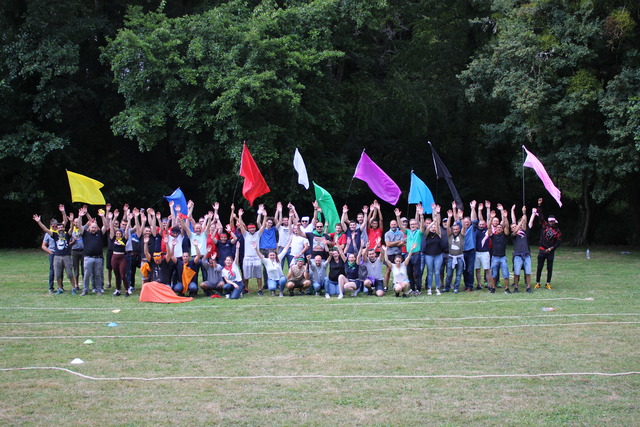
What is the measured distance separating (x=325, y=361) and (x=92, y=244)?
8397 mm

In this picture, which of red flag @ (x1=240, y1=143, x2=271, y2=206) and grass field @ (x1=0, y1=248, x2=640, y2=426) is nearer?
grass field @ (x1=0, y1=248, x2=640, y2=426)

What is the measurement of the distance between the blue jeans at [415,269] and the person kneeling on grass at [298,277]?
2.29 metres

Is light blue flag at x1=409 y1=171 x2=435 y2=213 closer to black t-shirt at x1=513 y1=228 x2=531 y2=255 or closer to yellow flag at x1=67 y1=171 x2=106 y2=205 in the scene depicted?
black t-shirt at x1=513 y1=228 x2=531 y2=255

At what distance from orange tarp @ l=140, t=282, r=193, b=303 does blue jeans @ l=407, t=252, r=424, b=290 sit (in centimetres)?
494

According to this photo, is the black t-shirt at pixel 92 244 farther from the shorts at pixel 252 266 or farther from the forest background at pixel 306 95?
the forest background at pixel 306 95

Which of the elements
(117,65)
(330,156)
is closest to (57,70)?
(117,65)

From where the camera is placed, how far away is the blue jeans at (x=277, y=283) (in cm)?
1608

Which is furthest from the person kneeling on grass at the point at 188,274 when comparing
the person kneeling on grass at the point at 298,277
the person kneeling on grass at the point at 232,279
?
the person kneeling on grass at the point at 298,277

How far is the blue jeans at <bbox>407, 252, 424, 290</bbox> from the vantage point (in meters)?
16.1

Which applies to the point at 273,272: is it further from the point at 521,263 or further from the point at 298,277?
the point at 521,263

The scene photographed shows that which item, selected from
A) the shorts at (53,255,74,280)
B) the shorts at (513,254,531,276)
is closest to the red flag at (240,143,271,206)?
the shorts at (53,255,74,280)

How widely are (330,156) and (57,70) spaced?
12.3m

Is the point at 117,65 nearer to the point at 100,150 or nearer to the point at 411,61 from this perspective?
the point at 100,150

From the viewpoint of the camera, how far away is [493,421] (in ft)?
23.2
